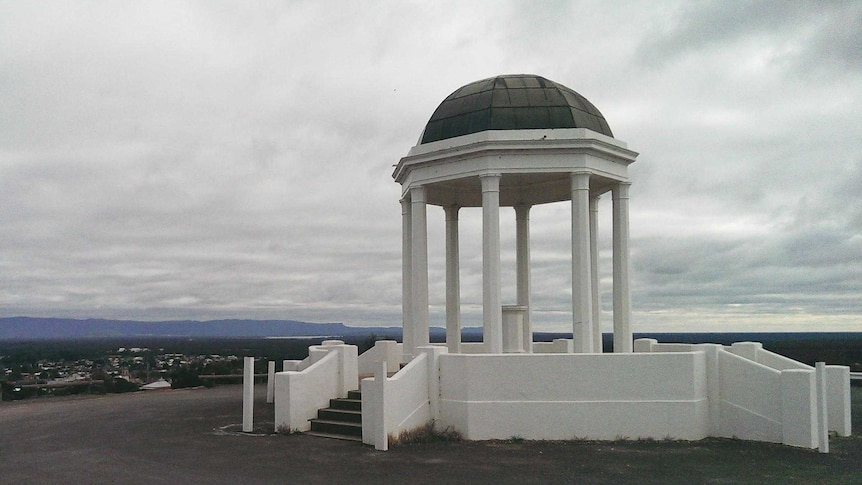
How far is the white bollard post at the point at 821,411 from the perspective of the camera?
15.0 meters

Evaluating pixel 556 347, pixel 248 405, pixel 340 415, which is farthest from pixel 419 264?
pixel 556 347

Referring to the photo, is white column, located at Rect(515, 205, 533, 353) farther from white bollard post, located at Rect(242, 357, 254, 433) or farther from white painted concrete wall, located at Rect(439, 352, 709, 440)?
white bollard post, located at Rect(242, 357, 254, 433)

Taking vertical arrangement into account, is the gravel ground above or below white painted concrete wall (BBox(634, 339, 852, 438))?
below

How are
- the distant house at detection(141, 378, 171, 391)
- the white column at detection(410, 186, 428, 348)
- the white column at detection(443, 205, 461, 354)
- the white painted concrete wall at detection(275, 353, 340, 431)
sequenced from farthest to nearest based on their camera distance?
the distant house at detection(141, 378, 171, 391)
the white column at detection(443, 205, 461, 354)
the white column at detection(410, 186, 428, 348)
the white painted concrete wall at detection(275, 353, 340, 431)

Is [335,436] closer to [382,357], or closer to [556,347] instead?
[382,357]

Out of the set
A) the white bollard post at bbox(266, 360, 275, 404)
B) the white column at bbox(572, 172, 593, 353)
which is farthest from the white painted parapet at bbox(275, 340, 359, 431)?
the white column at bbox(572, 172, 593, 353)

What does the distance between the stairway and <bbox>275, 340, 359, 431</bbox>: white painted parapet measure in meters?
0.20

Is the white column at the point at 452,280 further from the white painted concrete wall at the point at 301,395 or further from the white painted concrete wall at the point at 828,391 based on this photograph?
the white painted concrete wall at the point at 828,391

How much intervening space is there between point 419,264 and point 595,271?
15.9 ft

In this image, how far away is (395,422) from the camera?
15.6 metres

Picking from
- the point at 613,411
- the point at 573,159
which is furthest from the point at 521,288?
the point at 613,411

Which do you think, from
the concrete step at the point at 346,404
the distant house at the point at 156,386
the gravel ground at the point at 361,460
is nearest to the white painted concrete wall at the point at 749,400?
the gravel ground at the point at 361,460

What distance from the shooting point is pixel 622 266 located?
20.4 metres

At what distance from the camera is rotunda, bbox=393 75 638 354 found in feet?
61.1
